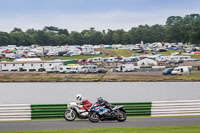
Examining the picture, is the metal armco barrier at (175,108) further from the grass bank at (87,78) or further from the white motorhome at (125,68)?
the white motorhome at (125,68)

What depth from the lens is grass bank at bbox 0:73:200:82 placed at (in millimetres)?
82438

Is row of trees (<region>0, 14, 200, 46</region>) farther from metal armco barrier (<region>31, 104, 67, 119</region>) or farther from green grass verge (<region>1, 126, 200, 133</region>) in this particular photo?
green grass verge (<region>1, 126, 200, 133</region>)

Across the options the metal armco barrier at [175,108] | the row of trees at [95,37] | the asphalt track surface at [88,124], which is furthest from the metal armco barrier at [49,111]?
the row of trees at [95,37]

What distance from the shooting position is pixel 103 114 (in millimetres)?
22047

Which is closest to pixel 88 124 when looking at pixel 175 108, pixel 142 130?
pixel 142 130

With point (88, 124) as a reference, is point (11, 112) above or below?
above

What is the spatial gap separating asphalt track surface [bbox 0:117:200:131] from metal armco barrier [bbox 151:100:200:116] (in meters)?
1.07

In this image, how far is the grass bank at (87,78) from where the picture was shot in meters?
82.4

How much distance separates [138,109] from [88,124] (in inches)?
178

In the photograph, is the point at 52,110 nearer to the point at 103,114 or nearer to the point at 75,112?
the point at 75,112

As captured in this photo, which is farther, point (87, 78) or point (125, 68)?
point (125, 68)

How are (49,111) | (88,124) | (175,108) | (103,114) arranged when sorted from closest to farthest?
(88,124)
(103,114)
(49,111)
(175,108)

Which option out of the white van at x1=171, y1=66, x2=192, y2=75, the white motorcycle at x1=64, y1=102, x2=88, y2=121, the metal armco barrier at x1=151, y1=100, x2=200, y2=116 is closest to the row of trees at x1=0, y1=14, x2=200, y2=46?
the white van at x1=171, y1=66, x2=192, y2=75

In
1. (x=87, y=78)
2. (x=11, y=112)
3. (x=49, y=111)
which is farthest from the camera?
(x=87, y=78)
